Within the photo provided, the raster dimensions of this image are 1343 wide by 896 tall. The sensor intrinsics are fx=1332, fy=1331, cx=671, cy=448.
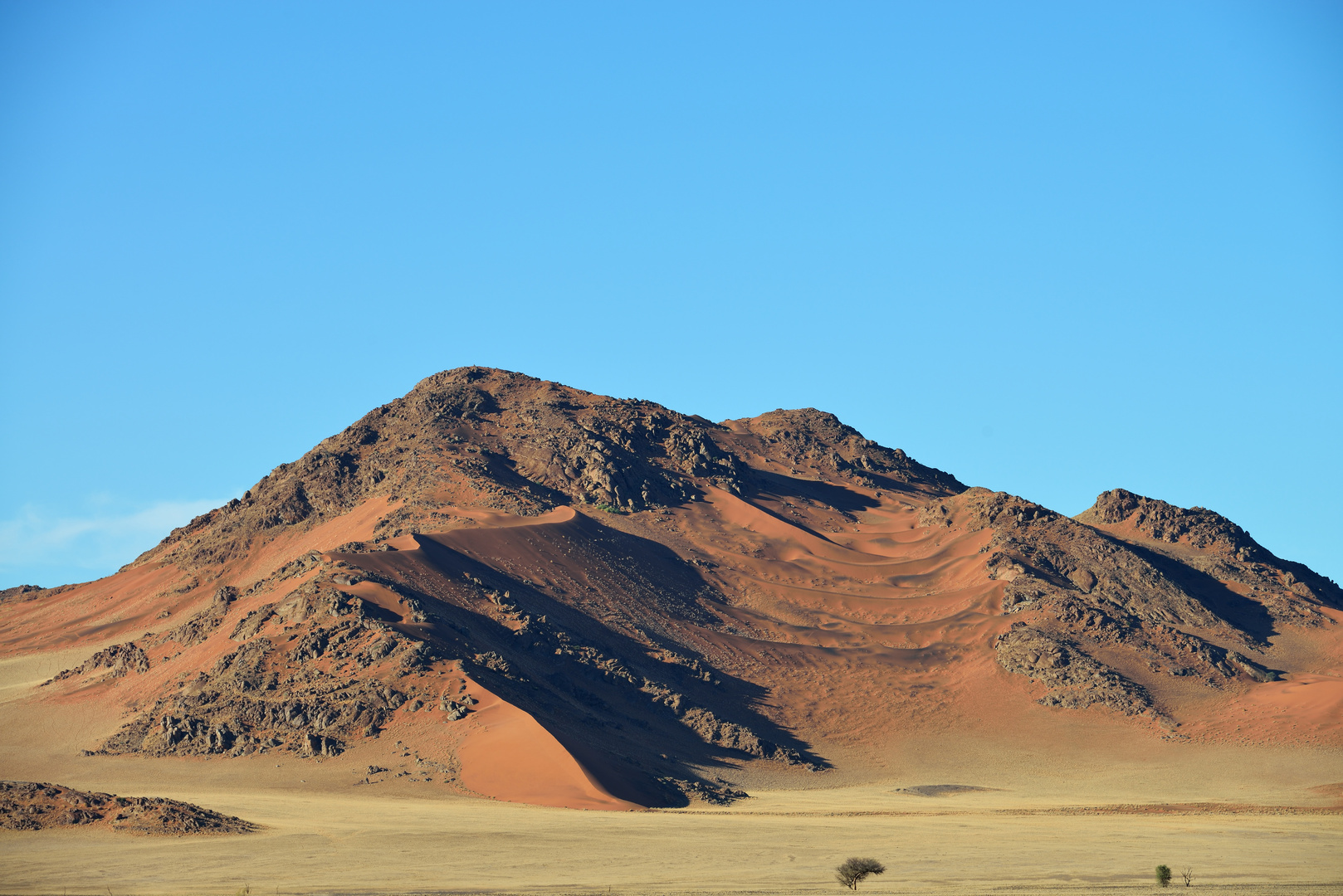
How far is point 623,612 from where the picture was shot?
91.4 m

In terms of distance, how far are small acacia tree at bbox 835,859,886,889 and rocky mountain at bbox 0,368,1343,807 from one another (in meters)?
19.1

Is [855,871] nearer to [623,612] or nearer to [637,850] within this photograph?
[637,850]

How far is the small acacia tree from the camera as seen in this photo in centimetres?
3822

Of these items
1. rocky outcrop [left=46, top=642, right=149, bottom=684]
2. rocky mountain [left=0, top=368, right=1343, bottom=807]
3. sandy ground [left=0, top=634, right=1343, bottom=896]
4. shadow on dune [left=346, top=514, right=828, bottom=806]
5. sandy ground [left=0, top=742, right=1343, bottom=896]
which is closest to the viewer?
sandy ground [left=0, top=742, right=1343, bottom=896]

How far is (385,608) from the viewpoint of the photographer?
7394 cm

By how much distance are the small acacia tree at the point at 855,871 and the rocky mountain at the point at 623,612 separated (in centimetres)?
1913

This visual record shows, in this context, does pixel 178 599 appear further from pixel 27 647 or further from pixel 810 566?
pixel 810 566

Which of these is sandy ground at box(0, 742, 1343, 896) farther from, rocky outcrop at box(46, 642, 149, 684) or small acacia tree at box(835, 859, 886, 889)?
rocky outcrop at box(46, 642, 149, 684)

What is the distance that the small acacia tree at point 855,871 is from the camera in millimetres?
38219

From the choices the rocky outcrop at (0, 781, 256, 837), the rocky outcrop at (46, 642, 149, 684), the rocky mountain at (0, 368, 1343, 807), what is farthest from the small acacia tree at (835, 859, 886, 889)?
the rocky outcrop at (46, 642, 149, 684)

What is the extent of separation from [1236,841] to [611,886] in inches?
977

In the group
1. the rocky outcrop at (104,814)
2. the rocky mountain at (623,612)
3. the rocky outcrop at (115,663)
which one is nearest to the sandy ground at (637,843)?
the rocky outcrop at (104,814)

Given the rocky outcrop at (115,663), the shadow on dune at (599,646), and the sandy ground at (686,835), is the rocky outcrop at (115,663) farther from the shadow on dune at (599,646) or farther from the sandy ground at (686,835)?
the shadow on dune at (599,646)

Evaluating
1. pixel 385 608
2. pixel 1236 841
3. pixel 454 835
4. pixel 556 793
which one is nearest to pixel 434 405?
pixel 385 608
